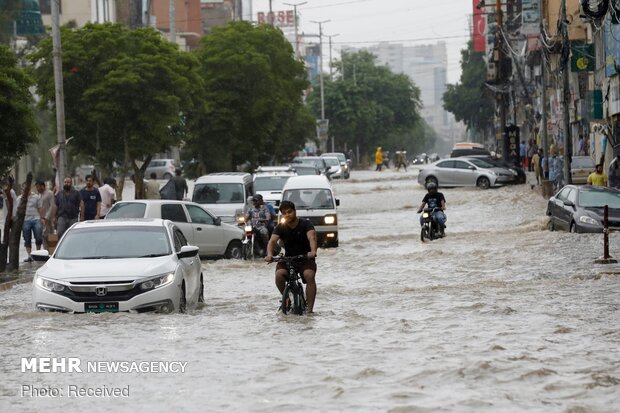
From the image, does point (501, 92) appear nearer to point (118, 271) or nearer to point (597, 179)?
point (597, 179)

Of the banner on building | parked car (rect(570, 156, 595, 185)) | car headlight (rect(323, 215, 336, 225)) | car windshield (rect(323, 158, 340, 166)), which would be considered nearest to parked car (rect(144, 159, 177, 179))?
car windshield (rect(323, 158, 340, 166))

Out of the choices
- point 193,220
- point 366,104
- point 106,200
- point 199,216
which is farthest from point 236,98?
point 366,104

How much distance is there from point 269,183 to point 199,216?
10864mm

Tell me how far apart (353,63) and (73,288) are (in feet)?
410

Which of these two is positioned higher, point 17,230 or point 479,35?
point 479,35

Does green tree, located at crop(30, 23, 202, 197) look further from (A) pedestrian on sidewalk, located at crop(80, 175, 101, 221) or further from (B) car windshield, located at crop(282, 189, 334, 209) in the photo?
(A) pedestrian on sidewalk, located at crop(80, 175, 101, 221)

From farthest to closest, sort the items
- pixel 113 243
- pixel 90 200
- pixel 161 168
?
pixel 161 168 < pixel 90 200 < pixel 113 243

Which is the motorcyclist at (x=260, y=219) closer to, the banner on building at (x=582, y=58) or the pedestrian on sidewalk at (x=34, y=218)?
the pedestrian on sidewalk at (x=34, y=218)

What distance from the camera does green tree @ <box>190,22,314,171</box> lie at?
57.2 metres

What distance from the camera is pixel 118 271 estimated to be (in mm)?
16297

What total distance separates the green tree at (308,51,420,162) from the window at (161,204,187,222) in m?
100

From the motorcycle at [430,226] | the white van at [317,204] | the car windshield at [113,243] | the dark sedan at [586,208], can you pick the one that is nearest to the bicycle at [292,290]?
the car windshield at [113,243]

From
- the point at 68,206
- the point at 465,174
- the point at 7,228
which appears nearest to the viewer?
the point at 7,228

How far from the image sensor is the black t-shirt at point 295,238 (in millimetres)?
16812
